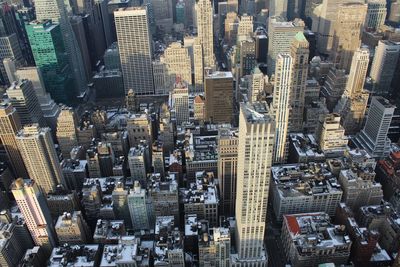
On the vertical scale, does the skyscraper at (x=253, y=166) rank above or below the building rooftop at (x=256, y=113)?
below

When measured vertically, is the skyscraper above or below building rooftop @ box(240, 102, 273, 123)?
below

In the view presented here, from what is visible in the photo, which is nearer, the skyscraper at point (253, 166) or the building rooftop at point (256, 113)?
the building rooftop at point (256, 113)

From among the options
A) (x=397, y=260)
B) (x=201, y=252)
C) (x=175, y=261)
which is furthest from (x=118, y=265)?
(x=397, y=260)

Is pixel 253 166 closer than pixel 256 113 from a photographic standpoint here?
No

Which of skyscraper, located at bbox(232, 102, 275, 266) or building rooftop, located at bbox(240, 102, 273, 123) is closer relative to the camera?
building rooftop, located at bbox(240, 102, 273, 123)

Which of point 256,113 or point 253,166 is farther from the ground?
point 256,113

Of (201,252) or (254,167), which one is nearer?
(254,167)

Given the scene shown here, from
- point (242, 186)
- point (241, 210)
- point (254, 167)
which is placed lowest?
point (241, 210)

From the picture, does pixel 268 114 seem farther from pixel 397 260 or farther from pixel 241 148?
pixel 397 260
